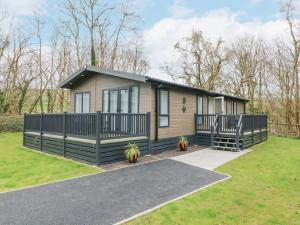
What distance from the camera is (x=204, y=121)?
12625 millimetres

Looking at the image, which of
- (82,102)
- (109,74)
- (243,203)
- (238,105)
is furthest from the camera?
(238,105)

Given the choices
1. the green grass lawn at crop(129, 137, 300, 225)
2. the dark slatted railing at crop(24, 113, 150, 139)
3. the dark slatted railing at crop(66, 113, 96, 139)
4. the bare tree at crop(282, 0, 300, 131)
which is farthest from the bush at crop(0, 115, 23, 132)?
the bare tree at crop(282, 0, 300, 131)

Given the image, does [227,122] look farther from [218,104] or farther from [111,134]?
[111,134]

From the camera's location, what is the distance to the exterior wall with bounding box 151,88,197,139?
10.1 meters

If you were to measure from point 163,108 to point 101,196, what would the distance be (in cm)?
618

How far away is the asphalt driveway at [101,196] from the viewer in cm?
390

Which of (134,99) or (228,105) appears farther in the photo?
(228,105)

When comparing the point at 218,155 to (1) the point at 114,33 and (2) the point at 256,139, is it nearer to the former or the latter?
(2) the point at 256,139

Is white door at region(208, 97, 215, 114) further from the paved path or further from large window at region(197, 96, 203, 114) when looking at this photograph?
the paved path

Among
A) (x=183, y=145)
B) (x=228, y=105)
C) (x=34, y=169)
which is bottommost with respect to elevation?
(x=34, y=169)

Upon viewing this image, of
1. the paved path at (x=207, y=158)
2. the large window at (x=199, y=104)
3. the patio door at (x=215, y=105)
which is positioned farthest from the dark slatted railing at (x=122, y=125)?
the patio door at (x=215, y=105)

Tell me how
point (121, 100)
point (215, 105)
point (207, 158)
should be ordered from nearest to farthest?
point (207, 158)
point (121, 100)
point (215, 105)

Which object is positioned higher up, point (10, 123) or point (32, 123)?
point (32, 123)

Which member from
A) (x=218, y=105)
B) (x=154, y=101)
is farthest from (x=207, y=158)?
(x=218, y=105)
